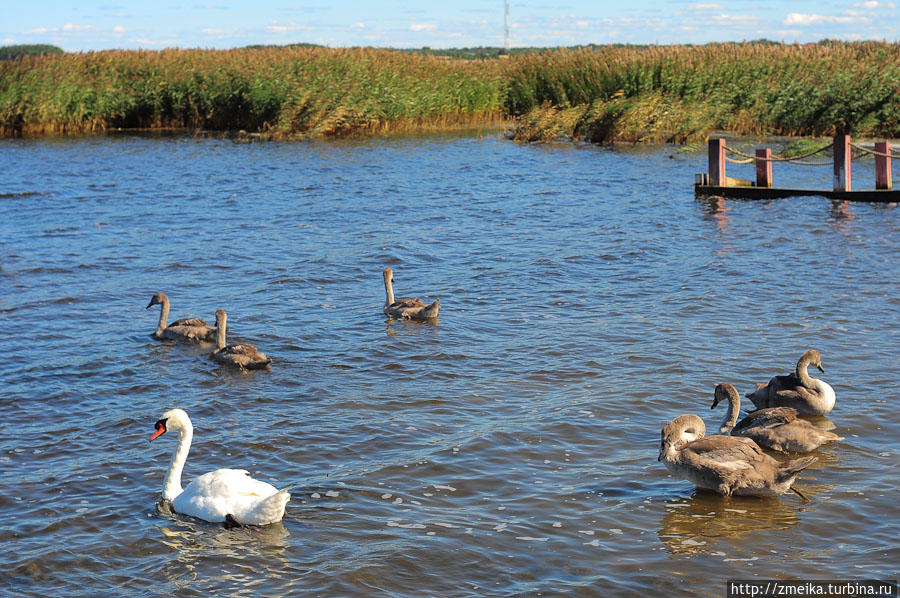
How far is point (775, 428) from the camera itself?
28.6 feet

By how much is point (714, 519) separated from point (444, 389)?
3750mm

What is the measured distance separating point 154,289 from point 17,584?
9.27 m

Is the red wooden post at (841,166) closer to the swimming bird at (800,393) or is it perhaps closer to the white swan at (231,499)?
the swimming bird at (800,393)

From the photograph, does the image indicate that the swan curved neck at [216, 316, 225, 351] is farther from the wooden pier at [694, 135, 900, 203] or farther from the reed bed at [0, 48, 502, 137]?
the reed bed at [0, 48, 502, 137]

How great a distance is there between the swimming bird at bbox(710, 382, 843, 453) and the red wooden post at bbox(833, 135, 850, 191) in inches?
540

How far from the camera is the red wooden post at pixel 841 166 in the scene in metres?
21.1

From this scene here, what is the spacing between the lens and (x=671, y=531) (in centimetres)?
715

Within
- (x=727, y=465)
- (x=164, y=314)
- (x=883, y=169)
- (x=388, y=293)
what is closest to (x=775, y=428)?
(x=727, y=465)

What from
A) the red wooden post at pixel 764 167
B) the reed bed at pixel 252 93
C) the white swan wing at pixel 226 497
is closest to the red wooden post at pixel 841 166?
the red wooden post at pixel 764 167

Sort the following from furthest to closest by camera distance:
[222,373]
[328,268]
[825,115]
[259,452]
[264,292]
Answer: [825,115] < [328,268] < [264,292] < [222,373] < [259,452]

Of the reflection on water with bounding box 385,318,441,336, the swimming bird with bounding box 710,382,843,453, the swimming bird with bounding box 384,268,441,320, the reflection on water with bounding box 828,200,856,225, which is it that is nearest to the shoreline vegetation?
the reflection on water with bounding box 828,200,856,225

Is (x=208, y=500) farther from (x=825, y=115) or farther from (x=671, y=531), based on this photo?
(x=825, y=115)

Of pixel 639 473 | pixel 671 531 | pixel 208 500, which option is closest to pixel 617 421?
pixel 639 473

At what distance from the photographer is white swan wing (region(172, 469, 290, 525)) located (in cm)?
719
